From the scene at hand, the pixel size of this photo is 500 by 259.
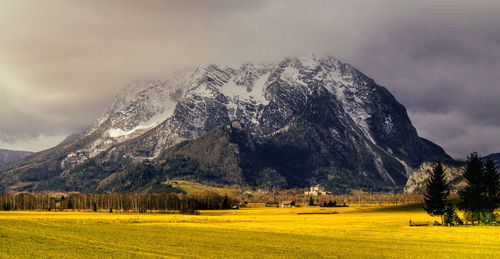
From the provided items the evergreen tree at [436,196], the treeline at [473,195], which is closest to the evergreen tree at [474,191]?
the treeline at [473,195]

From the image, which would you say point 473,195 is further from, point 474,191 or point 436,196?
point 436,196

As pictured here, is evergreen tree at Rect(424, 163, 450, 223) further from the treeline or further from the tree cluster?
the tree cluster

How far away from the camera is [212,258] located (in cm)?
5681

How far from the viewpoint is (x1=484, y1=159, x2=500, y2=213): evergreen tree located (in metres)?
129

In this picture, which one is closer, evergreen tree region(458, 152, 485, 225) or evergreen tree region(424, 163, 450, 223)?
evergreen tree region(458, 152, 485, 225)

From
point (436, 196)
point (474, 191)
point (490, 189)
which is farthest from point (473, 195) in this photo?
point (436, 196)

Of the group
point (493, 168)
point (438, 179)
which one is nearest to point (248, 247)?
point (438, 179)

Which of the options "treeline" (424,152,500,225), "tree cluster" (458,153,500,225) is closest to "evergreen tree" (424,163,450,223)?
"treeline" (424,152,500,225)

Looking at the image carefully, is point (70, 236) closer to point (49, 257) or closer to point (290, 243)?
point (49, 257)

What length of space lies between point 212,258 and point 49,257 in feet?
63.0

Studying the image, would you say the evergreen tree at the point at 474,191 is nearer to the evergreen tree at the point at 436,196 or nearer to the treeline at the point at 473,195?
the treeline at the point at 473,195

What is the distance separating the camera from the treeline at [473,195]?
12888 centimetres

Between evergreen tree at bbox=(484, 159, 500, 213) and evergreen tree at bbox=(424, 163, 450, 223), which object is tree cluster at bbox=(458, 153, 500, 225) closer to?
evergreen tree at bbox=(484, 159, 500, 213)

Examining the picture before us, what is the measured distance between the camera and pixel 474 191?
13062cm
